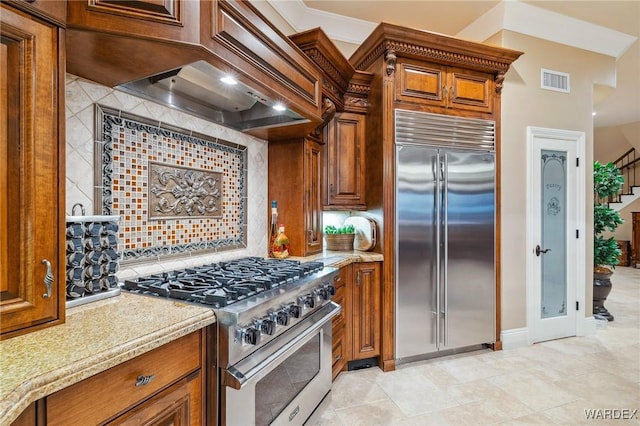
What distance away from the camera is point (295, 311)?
61.2 inches

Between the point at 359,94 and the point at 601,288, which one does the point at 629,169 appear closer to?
the point at 601,288

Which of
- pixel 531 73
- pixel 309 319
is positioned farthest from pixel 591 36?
pixel 309 319

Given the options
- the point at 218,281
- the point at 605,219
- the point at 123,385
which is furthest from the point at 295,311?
the point at 605,219

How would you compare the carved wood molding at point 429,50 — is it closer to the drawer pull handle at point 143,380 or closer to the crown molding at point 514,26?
the crown molding at point 514,26

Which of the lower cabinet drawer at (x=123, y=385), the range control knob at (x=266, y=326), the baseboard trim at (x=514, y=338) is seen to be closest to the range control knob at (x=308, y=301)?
the range control knob at (x=266, y=326)

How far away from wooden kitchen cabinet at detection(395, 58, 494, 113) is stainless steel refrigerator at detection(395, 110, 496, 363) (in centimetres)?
15

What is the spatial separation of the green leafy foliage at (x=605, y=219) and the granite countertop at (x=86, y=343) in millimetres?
4822

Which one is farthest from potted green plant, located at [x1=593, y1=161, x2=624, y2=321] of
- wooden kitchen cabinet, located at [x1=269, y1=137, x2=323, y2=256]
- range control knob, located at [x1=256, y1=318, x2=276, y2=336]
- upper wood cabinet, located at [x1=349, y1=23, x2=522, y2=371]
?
range control knob, located at [x1=256, y1=318, x2=276, y2=336]

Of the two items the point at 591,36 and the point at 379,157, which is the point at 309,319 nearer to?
the point at 379,157

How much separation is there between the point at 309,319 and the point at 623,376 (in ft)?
8.83

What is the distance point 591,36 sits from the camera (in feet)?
10.8

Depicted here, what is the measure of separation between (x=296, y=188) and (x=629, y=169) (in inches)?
381

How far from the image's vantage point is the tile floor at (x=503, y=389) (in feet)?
6.47

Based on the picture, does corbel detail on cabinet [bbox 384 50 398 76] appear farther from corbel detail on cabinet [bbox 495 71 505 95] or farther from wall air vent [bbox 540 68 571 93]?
wall air vent [bbox 540 68 571 93]
